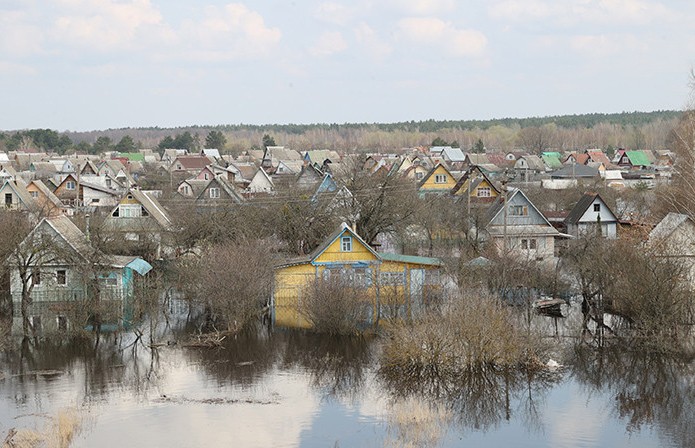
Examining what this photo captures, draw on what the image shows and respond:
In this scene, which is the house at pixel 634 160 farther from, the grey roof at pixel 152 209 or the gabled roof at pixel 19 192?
the grey roof at pixel 152 209

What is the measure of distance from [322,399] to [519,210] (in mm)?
16926

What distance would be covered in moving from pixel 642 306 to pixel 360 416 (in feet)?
25.8

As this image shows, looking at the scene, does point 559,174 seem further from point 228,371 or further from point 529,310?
point 228,371

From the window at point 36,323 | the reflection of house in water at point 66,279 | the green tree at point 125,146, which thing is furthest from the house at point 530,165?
the window at point 36,323

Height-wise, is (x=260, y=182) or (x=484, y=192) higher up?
(x=260, y=182)

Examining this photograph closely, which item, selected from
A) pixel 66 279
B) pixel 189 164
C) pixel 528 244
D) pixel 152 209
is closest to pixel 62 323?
pixel 66 279

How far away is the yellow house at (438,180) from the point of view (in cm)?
4756

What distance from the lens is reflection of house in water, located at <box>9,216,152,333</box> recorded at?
22.9m

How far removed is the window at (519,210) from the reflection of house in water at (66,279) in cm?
1305

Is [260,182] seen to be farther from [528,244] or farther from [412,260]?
[412,260]

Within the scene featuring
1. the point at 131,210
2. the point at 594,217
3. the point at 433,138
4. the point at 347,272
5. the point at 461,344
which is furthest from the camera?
the point at 433,138

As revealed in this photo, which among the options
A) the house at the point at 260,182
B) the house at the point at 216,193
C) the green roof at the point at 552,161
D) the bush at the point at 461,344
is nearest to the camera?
the bush at the point at 461,344

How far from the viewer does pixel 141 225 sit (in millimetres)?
30656

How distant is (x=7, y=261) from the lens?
23906mm
